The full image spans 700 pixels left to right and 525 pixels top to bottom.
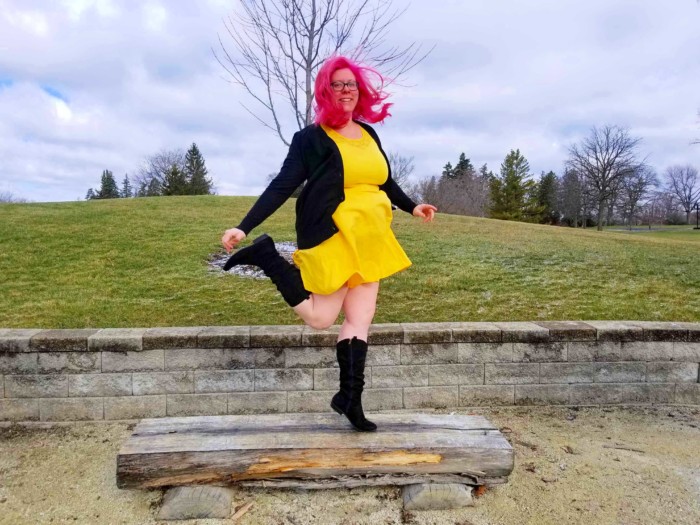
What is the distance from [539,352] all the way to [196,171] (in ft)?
144

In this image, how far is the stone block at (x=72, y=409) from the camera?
366 cm

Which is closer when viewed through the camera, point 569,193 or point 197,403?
point 197,403

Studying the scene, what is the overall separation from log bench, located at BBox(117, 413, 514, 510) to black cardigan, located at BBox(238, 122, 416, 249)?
109 centimetres

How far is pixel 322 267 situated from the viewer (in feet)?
8.07

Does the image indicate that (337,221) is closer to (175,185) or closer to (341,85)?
(341,85)

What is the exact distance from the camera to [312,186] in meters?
2.48

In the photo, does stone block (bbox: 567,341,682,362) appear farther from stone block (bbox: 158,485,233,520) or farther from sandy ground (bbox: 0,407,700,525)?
stone block (bbox: 158,485,233,520)

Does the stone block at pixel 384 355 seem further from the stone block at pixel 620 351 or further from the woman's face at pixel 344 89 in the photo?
the woman's face at pixel 344 89

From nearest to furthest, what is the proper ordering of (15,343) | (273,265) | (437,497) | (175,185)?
(273,265) → (437,497) → (15,343) → (175,185)

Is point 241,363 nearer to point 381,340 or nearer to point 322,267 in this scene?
point 381,340

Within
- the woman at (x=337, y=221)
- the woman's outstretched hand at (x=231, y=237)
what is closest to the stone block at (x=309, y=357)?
the woman at (x=337, y=221)

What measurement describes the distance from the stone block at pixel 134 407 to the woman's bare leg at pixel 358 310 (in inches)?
75.6

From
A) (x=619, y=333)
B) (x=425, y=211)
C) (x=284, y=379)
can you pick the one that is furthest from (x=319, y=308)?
(x=619, y=333)

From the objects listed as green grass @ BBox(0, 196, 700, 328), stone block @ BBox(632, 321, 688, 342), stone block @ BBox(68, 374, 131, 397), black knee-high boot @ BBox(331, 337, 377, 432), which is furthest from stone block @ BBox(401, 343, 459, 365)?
stone block @ BBox(68, 374, 131, 397)
